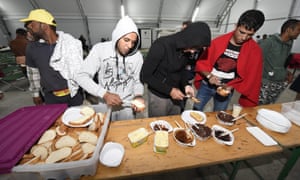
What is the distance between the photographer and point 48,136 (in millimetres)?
888

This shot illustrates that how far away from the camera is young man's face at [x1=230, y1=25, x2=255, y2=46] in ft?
4.32

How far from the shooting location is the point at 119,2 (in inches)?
277

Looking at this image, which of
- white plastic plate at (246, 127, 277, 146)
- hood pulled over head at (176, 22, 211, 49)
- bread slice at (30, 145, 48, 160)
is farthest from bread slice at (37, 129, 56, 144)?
white plastic plate at (246, 127, 277, 146)

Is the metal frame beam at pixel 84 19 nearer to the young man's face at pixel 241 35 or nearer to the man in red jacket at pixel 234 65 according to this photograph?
the man in red jacket at pixel 234 65

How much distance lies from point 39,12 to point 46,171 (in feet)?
4.77

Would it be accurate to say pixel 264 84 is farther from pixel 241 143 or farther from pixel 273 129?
pixel 241 143

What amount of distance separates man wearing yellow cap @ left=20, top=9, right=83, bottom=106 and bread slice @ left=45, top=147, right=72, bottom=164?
2.92ft

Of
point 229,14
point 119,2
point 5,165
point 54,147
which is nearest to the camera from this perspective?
point 5,165

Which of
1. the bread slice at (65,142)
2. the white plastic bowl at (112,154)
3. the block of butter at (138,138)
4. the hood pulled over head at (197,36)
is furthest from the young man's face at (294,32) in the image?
the bread slice at (65,142)

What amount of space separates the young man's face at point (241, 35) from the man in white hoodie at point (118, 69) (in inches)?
40.4

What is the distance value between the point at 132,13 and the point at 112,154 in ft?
27.2

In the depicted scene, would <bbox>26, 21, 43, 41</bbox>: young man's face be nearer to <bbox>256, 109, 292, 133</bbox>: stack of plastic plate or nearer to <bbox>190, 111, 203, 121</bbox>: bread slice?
<bbox>190, 111, 203, 121</bbox>: bread slice

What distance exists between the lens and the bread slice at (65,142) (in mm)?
828

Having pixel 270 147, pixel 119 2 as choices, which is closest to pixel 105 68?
pixel 270 147
